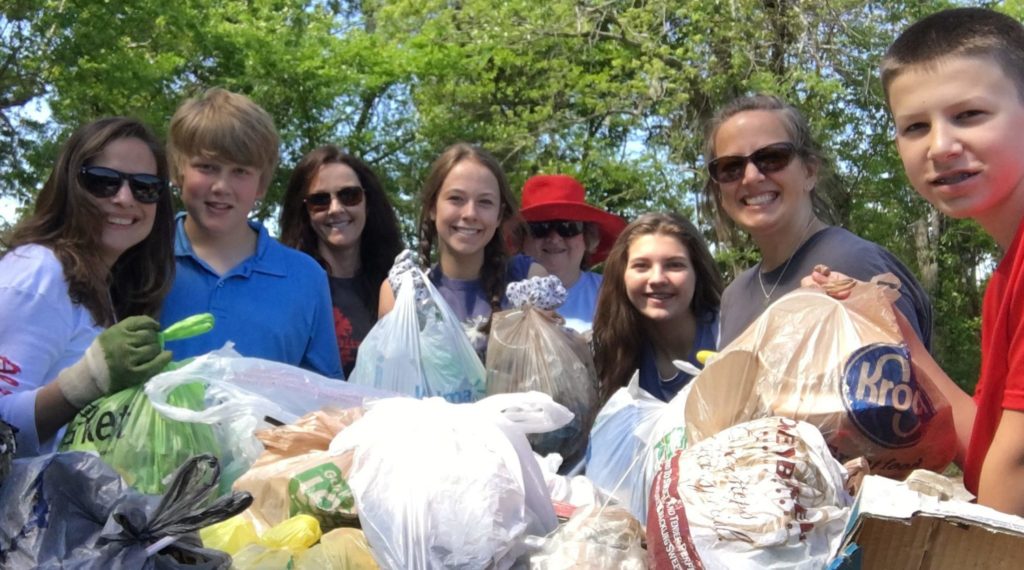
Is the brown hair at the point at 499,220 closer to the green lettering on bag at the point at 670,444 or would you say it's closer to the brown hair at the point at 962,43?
the green lettering on bag at the point at 670,444

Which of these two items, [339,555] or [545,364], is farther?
[545,364]

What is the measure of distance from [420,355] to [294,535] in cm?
120

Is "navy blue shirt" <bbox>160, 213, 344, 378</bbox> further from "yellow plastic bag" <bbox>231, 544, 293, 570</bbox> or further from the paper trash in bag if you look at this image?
"yellow plastic bag" <bbox>231, 544, 293, 570</bbox>

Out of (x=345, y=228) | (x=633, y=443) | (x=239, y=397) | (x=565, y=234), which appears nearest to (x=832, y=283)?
(x=633, y=443)

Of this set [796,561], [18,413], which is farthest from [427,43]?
[796,561]

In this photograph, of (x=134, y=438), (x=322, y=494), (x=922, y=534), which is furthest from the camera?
(x=134, y=438)

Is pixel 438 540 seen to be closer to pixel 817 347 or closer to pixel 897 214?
pixel 817 347

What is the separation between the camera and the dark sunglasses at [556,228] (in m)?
4.67

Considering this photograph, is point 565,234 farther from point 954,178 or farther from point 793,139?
point 954,178

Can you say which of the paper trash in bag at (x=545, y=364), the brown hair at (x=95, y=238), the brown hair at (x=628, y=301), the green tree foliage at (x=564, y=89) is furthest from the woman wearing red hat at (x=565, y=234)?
the green tree foliage at (x=564, y=89)

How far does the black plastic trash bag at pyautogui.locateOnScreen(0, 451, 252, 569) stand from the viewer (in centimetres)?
157

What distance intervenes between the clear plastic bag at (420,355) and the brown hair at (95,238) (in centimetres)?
63

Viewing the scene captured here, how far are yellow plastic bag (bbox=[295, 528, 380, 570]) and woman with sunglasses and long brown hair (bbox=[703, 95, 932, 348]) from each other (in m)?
1.41

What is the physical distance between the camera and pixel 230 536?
187cm
